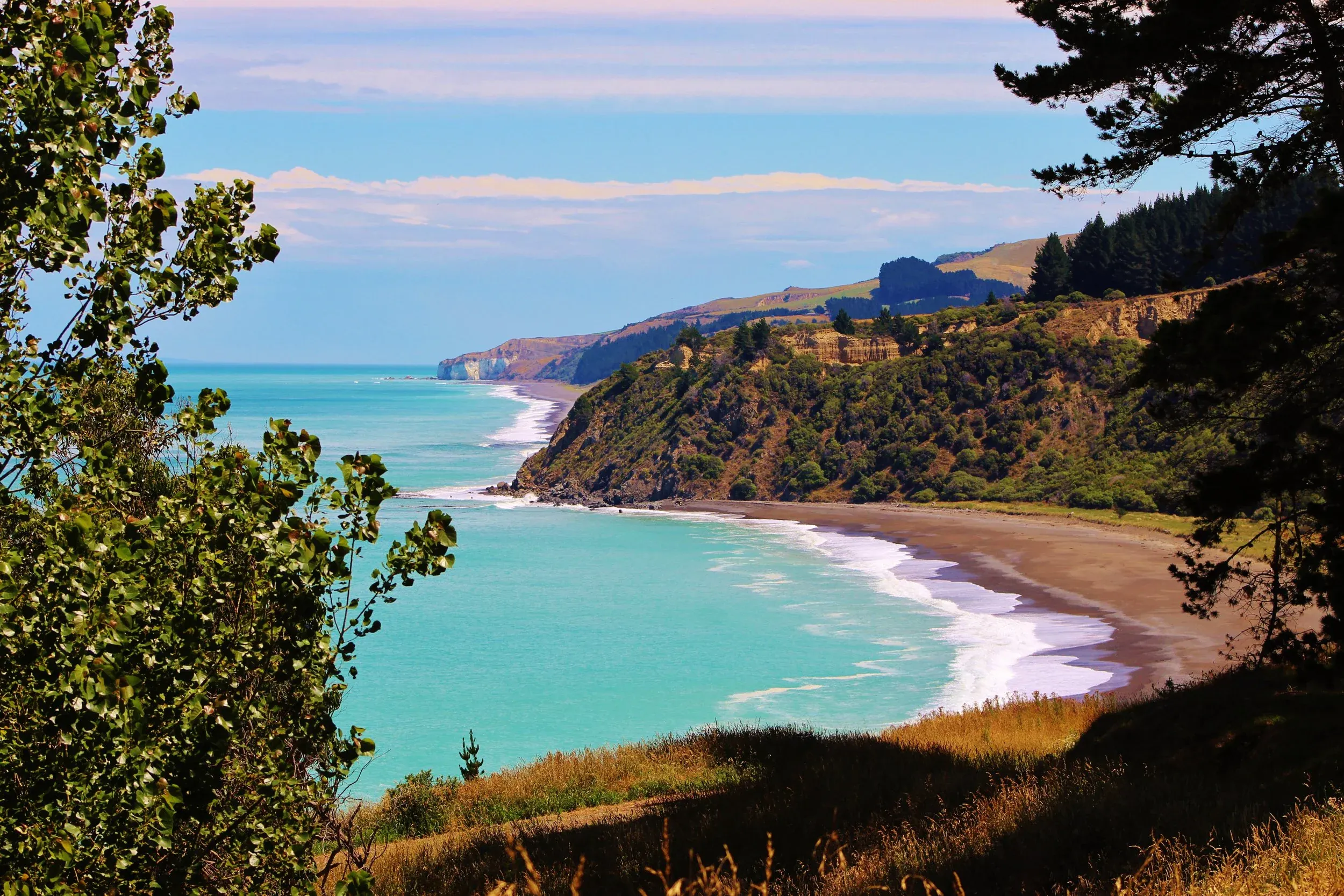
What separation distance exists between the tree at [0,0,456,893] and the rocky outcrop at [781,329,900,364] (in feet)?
313

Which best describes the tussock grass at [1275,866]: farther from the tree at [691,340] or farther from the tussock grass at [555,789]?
the tree at [691,340]

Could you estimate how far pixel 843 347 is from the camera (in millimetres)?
100812

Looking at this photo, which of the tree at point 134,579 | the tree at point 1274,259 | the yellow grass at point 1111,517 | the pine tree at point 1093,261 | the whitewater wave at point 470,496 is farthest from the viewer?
the pine tree at point 1093,261

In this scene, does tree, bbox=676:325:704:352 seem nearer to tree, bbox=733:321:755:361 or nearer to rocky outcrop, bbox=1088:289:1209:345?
tree, bbox=733:321:755:361

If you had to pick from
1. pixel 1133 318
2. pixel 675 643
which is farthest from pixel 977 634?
pixel 1133 318

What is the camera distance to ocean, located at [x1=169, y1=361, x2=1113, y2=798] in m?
35.1

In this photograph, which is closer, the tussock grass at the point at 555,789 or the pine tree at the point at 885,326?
the tussock grass at the point at 555,789

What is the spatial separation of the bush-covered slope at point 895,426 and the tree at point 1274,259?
58.1 m

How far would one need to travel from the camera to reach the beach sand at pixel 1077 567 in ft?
121

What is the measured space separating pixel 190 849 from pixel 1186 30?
12.2 metres

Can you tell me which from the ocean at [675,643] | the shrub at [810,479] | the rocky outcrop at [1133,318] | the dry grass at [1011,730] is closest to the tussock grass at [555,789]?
the dry grass at [1011,730]

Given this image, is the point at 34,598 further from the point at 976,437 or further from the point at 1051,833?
the point at 976,437

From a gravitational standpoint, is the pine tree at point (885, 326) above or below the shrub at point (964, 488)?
above

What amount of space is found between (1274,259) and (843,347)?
294ft
